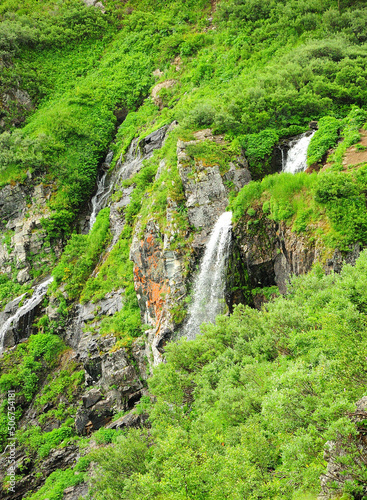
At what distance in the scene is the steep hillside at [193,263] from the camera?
31.8ft

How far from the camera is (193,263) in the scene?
22.5 metres

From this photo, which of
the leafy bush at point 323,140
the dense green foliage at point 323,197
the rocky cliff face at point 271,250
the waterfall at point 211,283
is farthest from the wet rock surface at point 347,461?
the leafy bush at point 323,140

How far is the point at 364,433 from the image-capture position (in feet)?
23.2

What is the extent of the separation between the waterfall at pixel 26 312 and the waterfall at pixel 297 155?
24.5 meters

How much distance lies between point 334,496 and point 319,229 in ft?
41.8

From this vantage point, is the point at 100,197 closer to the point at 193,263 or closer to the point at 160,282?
the point at 160,282

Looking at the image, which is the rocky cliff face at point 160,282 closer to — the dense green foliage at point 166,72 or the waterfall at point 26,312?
the waterfall at point 26,312

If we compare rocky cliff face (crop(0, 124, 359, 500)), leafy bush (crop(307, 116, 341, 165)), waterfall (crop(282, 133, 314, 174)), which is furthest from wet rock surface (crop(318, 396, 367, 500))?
waterfall (crop(282, 133, 314, 174))

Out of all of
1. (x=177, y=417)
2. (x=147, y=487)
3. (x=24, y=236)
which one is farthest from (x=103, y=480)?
(x=24, y=236)

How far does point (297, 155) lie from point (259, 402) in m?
17.3

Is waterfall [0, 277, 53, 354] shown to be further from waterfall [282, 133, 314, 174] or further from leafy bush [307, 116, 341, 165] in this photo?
leafy bush [307, 116, 341, 165]

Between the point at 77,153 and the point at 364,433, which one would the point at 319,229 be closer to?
the point at 364,433

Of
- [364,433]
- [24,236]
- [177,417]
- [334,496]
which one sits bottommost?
[177,417]

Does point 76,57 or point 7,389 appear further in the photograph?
point 76,57
